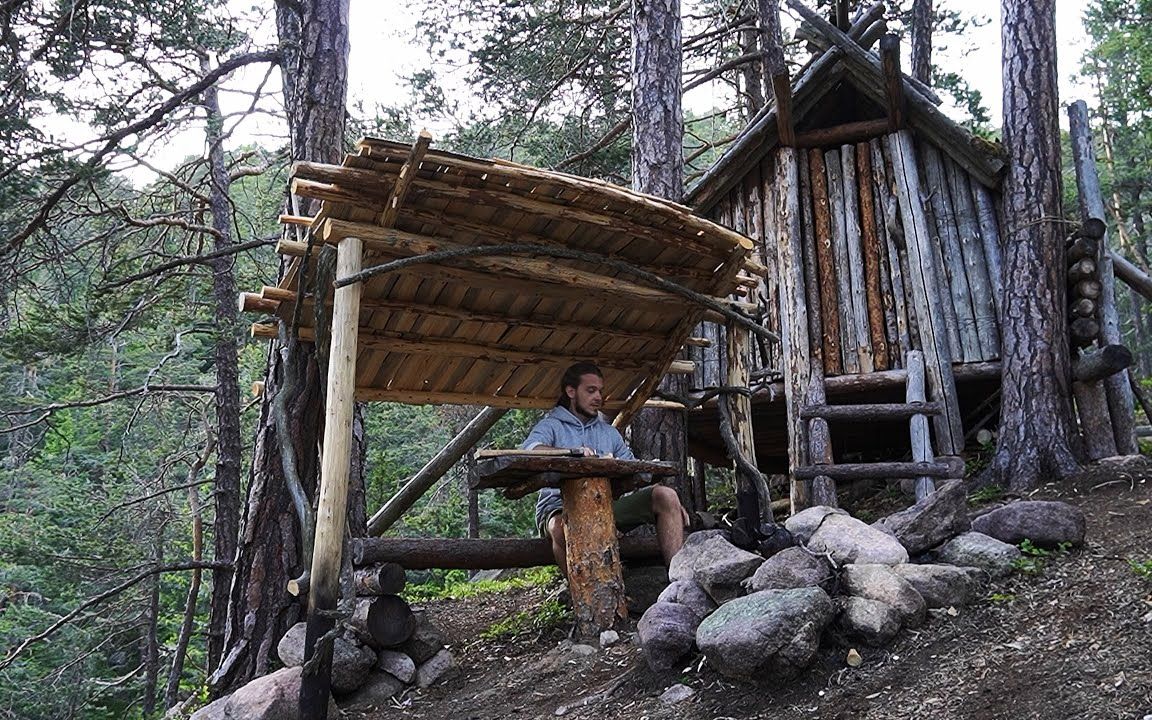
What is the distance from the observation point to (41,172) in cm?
784

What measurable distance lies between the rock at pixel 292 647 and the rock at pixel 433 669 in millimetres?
720

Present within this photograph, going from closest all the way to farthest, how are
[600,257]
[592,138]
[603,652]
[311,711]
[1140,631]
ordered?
[1140,631], [311,711], [603,652], [600,257], [592,138]

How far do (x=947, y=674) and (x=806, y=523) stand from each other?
1550 millimetres

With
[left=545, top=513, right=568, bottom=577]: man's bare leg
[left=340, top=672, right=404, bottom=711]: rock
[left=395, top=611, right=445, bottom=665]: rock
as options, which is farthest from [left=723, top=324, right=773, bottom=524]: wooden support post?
[left=340, top=672, right=404, bottom=711]: rock

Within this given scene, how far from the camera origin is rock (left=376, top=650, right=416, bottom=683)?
205 inches

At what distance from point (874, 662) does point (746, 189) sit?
6.88m

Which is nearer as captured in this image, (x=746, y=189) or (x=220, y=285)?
(x=746, y=189)

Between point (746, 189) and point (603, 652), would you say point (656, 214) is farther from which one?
point (746, 189)

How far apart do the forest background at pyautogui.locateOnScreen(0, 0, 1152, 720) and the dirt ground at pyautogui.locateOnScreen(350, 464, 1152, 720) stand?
3616 mm

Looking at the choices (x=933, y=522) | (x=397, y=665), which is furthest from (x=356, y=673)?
(x=933, y=522)

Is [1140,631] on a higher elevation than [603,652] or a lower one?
higher

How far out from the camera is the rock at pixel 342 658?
4984 mm

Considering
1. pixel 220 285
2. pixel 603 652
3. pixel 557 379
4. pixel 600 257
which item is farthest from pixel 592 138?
pixel 603 652

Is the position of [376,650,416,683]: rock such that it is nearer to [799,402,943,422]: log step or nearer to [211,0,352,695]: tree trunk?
[211,0,352,695]: tree trunk
